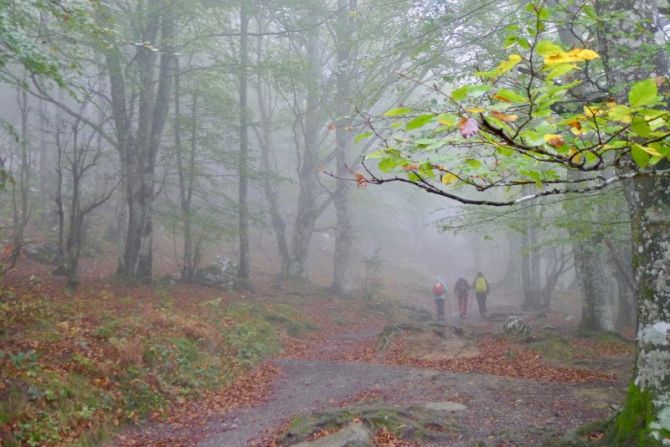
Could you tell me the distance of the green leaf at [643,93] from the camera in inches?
63.7

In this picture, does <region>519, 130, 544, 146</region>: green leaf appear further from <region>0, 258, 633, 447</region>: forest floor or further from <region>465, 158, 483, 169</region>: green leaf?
<region>0, 258, 633, 447</region>: forest floor

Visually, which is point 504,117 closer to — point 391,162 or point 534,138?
point 534,138

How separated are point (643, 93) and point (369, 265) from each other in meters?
20.0

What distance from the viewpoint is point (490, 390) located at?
742 centimetres

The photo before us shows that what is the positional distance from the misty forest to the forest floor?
0.15ft

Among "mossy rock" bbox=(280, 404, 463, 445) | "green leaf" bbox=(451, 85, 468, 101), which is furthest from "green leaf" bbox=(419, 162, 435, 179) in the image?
"mossy rock" bbox=(280, 404, 463, 445)

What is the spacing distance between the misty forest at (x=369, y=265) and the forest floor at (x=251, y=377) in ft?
0.15

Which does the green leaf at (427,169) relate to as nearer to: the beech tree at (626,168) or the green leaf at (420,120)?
the beech tree at (626,168)

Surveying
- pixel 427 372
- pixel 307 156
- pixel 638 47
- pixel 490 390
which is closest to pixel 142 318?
pixel 427 372

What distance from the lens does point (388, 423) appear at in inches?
231

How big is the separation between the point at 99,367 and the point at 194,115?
10.2 metres

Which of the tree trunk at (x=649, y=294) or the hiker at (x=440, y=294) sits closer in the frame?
the tree trunk at (x=649, y=294)

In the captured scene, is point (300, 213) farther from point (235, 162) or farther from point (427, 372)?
point (427, 372)

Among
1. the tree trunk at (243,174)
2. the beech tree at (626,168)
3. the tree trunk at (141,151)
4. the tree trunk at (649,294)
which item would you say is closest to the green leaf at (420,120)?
the beech tree at (626,168)
